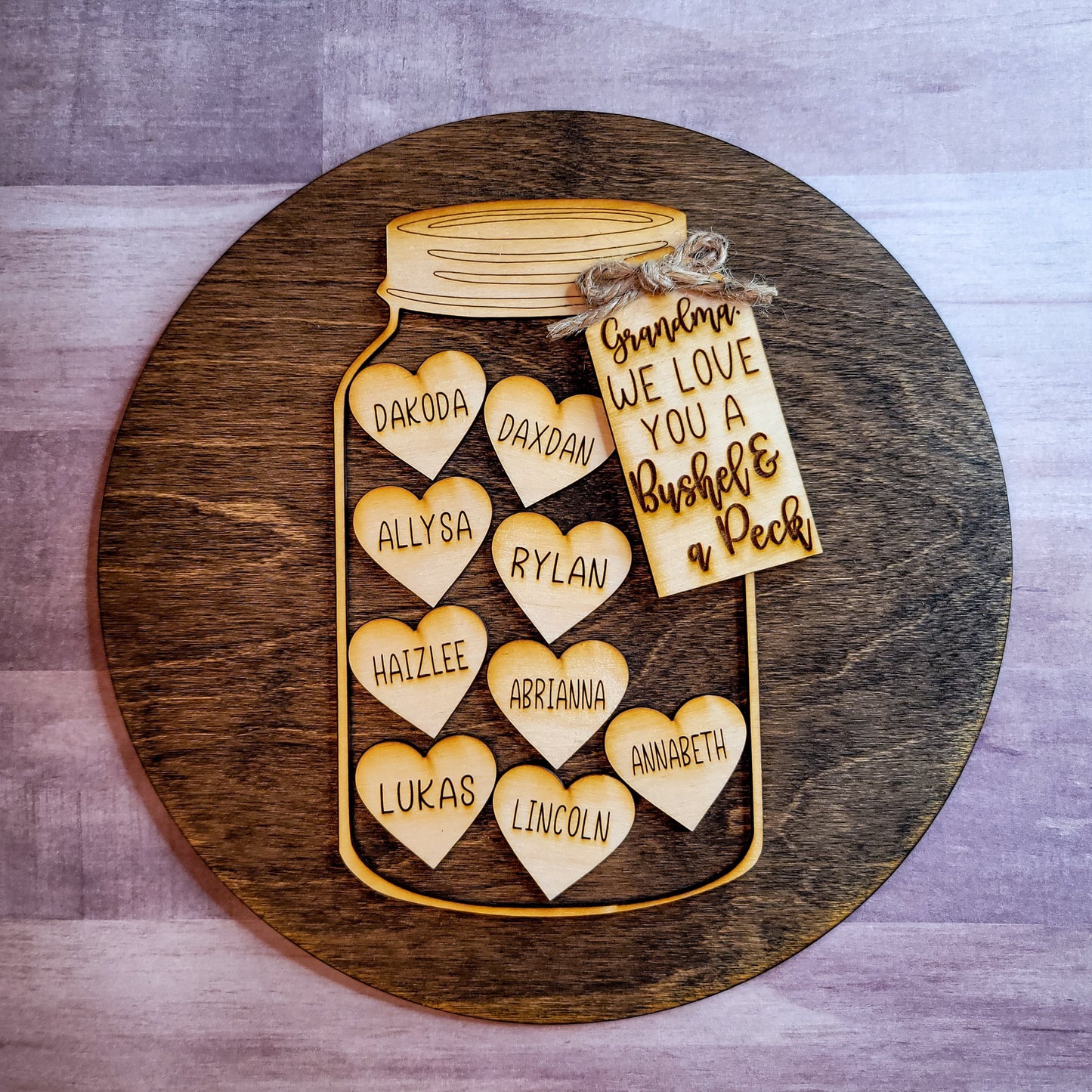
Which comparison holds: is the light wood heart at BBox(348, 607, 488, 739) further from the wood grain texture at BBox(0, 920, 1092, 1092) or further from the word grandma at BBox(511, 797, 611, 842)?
the wood grain texture at BBox(0, 920, 1092, 1092)

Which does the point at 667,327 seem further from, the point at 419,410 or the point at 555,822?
the point at 555,822

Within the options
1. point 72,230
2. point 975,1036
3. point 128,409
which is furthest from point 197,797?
point 975,1036

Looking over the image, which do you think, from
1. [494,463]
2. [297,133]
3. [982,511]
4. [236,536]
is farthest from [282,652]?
[982,511]

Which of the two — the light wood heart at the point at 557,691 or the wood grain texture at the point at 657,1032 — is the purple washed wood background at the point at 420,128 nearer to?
the wood grain texture at the point at 657,1032

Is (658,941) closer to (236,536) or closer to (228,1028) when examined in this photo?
(228,1028)

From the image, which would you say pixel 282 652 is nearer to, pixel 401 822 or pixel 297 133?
pixel 401 822

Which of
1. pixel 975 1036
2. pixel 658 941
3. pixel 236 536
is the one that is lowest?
pixel 975 1036

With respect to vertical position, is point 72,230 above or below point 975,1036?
above
